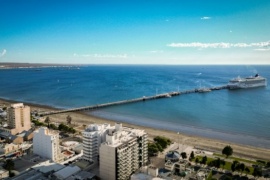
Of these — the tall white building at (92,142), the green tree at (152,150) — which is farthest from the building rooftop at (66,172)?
the green tree at (152,150)

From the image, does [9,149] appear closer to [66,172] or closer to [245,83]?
[66,172]

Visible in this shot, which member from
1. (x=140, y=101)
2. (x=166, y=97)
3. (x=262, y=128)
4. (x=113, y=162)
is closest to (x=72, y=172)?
(x=113, y=162)

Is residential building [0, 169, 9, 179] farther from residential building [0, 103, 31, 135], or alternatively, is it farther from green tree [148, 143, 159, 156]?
green tree [148, 143, 159, 156]

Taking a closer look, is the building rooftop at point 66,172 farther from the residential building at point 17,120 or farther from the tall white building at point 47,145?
the residential building at point 17,120

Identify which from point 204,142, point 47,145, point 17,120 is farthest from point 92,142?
point 17,120

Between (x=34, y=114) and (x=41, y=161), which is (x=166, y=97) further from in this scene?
(x=41, y=161)
